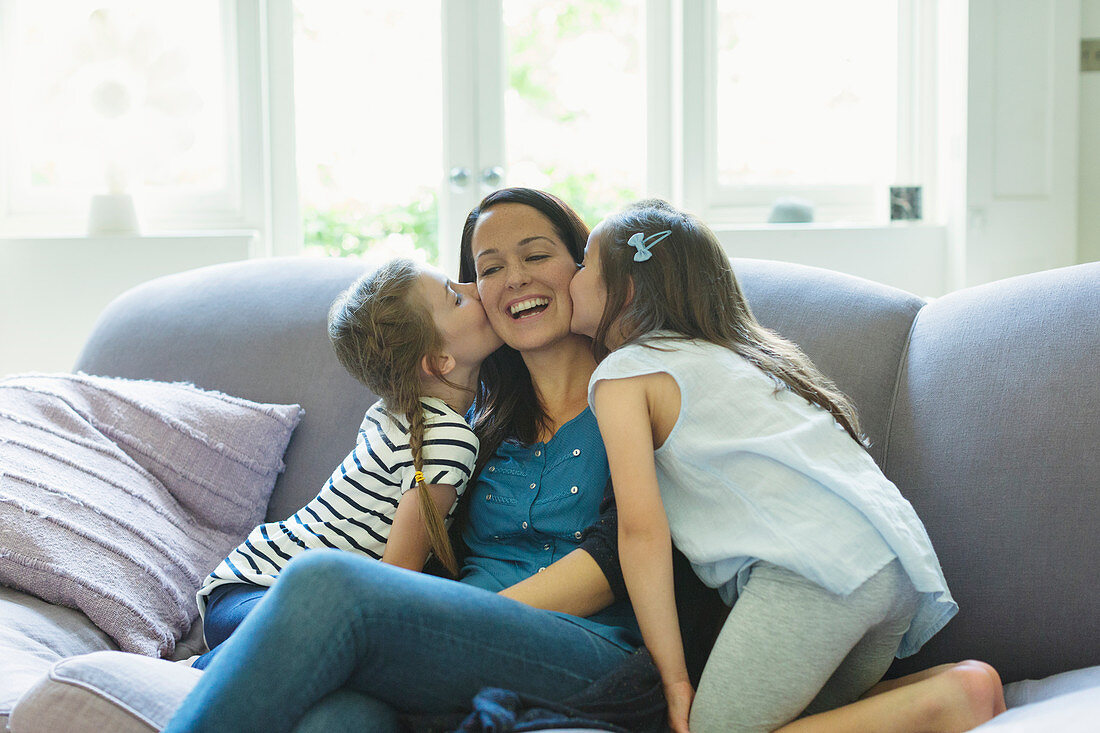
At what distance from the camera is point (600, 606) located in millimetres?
1282

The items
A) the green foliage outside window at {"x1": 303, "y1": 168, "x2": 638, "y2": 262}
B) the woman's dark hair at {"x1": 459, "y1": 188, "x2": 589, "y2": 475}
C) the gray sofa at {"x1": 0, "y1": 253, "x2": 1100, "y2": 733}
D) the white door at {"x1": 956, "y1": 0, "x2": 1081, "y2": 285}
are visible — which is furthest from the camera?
the green foliage outside window at {"x1": 303, "y1": 168, "x2": 638, "y2": 262}

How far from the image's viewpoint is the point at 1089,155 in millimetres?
3068

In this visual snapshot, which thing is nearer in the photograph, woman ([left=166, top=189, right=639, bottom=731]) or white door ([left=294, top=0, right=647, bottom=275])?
woman ([left=166, top=189, right=639, bottom=731])

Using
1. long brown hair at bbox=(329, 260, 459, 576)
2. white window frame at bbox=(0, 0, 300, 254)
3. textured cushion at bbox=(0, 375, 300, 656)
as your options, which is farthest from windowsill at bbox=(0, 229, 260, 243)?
long brown hair at bbox=(329, 260, 459, 576)

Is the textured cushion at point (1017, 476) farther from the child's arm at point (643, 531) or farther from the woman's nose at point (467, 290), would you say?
the woman's nose at point (467, 290)

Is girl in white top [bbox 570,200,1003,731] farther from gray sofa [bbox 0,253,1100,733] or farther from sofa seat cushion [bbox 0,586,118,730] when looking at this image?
sofa seat cushion [bbox 0,586,118,730]

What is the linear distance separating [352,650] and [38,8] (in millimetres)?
2709

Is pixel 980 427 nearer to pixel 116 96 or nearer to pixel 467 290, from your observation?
pixel 467 290

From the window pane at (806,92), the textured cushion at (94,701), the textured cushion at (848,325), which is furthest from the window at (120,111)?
the textured cushion at (94,701)

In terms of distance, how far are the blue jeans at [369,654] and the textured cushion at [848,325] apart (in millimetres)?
612

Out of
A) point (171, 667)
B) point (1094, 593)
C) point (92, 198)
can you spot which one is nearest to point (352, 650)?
point (171, 667)

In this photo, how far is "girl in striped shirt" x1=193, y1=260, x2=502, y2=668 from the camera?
4.51ft

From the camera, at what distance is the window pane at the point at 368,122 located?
10.3 ft

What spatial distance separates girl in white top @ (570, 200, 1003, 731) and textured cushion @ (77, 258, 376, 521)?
0.64 metres
